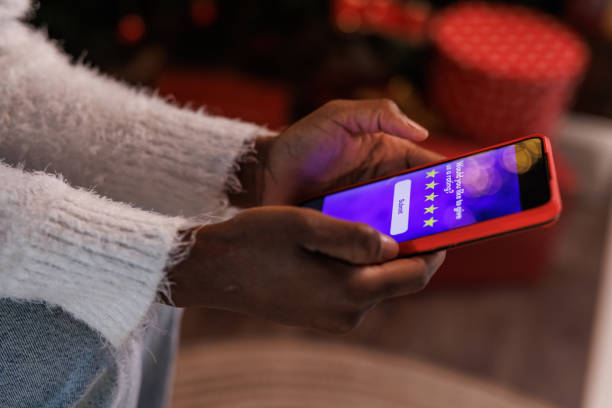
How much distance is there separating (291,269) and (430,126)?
3.63 feet

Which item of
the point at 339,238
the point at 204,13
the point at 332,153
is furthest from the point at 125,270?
the point at 204,13

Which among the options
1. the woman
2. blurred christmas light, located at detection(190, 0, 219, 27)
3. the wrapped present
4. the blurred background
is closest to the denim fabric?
the woman

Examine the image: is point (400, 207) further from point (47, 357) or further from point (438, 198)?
point (47, 357)

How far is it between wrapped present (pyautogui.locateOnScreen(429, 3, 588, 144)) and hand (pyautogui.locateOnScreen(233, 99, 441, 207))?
0.76m

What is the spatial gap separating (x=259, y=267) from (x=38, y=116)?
312 mm

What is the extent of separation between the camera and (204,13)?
163 cm

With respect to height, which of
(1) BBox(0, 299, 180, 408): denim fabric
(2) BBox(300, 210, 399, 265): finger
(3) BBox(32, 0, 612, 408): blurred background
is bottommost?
(3) BBox(32, 0, 612, 408): blurred background

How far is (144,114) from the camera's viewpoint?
660mm

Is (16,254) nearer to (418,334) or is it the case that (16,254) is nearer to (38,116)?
(38,116)

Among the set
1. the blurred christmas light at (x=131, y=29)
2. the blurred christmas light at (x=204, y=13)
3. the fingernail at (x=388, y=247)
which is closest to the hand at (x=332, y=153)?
the fingernail at (x=388, y=247)

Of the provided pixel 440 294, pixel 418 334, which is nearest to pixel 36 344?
pixel 418 334

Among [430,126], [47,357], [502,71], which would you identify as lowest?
[430,126]

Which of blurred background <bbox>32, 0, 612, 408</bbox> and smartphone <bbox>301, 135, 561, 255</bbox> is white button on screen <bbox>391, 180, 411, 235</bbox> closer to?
smartphone <bbox>301, 135, 561, 255</bbox>

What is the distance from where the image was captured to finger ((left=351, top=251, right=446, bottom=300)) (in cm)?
48
